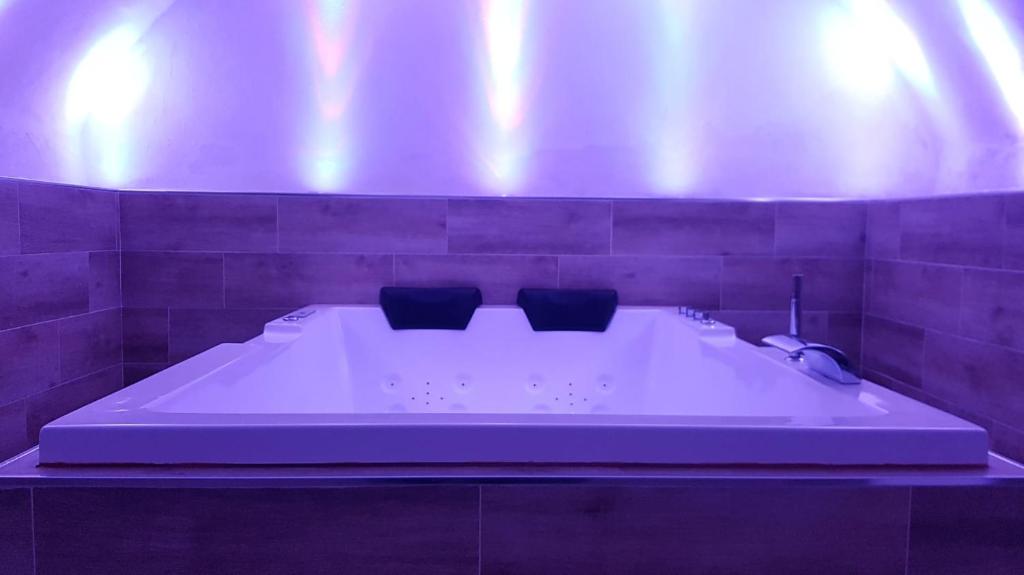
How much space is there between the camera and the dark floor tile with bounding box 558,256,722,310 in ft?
7.62

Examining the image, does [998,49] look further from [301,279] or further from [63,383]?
[63,383]

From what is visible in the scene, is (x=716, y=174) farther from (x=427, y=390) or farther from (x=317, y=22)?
(x=317, y=22)

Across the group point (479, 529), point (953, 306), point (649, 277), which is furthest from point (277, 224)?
point (953, 306)

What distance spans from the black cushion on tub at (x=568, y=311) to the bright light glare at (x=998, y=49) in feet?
4.49

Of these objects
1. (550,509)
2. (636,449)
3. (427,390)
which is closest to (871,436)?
(636,449)

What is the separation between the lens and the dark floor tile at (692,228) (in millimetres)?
2307

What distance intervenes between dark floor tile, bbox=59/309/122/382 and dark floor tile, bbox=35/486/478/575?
1.32m

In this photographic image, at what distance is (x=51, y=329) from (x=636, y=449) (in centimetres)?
187

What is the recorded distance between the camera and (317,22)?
2363mm

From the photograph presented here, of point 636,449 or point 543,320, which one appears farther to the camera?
point 543,320

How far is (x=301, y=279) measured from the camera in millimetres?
2305

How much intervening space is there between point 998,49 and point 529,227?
5.04ft

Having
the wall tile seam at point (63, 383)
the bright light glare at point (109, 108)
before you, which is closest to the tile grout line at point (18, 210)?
the wall tile seam at point (63, 383)

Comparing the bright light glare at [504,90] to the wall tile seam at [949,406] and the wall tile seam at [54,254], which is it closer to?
the wall tile seam at [54,254]
